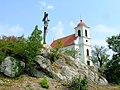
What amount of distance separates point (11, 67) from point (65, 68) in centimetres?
506

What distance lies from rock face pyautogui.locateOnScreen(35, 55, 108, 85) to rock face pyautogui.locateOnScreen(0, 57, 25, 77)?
1941 mm

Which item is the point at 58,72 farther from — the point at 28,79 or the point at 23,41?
the point at 23,41

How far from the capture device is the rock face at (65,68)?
21.6 meters

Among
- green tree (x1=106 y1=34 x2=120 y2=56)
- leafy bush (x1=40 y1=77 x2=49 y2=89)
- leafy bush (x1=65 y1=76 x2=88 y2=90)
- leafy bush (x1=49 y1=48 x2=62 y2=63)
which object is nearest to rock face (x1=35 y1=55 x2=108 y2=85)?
leafy bush (x1=49 y1=48 x2=62 y2=63)

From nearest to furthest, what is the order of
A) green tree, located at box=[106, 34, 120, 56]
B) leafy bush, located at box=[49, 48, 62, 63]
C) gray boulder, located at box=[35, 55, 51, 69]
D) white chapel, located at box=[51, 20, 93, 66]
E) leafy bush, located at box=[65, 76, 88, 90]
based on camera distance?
1. leafy bush, located at box=[65, 76, 88, 90]
2. gray boulder, located at box=[35, 55, 51, 69]
3. leafy bush, located at box=[49, 48, 62, 63]
4. green tree, located at box=[106, 34, 120, 56]
5. white chapel, located at box=[51, 20, 93, 66]

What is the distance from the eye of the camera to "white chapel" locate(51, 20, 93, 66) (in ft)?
156

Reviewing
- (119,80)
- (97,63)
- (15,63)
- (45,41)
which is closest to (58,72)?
(15,63)

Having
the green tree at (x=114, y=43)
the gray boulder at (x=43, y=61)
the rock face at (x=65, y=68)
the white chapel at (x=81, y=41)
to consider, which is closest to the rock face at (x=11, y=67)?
the gray boulder at (x=43, y=61)

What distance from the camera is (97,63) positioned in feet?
121

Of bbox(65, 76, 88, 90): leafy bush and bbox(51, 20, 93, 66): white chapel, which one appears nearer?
bbox(65, 76, 88, 90): leafy bush

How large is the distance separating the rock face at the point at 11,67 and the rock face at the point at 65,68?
194cm

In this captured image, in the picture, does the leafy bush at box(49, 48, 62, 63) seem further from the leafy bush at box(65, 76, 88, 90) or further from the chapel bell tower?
the chapel bell tower

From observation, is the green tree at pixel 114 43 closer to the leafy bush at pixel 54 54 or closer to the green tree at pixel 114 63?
the green tree at pixel 114 63

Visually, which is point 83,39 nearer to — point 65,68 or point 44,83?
point 65,68
